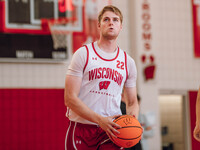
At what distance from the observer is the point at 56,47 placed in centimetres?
912

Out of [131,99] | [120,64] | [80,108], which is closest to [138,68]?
[131,99]

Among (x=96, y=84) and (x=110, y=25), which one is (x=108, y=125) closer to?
(x=96, y=84)

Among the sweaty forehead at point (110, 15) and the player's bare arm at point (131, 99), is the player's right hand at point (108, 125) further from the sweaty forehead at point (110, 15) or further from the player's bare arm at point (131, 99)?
the sweaty forehead at point (110, 15)

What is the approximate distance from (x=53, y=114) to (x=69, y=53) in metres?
1.57

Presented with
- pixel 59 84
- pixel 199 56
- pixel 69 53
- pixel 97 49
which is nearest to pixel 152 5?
pixel 199 56

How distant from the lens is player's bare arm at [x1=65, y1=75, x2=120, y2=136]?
2.90 metres

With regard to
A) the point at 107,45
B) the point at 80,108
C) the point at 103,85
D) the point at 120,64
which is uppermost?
the point at 107,45

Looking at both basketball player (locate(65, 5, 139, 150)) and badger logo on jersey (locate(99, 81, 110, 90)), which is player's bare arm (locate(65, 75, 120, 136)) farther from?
badger logo on jersey (locate(99, 81, 110, 90))

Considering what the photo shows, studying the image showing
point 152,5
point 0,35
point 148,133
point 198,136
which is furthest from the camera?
point 152,5

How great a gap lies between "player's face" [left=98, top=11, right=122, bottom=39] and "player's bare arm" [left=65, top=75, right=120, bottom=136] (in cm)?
46

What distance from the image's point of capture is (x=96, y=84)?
10.4 ft

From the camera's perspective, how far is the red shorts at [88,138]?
3.14m

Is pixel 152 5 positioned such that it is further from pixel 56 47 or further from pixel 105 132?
pixel 105 132

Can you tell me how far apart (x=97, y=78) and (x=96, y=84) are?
0.05m
